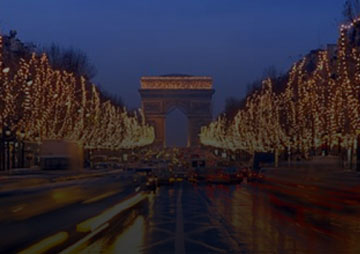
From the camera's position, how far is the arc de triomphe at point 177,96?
19200 cm

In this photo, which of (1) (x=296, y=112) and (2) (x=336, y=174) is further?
(1) (x=296, y=112)

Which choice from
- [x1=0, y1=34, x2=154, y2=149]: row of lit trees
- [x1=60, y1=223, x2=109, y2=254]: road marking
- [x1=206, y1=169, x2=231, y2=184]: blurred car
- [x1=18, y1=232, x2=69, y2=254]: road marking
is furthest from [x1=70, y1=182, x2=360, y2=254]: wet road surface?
[x1=206, y1=169, x2=231, y2=184]: blurred car

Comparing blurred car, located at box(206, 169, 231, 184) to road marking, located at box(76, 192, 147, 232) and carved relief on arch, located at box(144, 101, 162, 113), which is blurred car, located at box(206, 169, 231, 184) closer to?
road marking, located at box(76, 192, 147, 232)

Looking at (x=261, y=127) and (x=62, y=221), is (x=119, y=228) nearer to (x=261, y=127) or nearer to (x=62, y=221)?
(x=62, y=221)

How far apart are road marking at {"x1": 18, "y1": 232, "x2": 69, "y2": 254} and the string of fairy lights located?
26699 millimetres

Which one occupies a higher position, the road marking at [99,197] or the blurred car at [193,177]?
the road marking at [99,197]

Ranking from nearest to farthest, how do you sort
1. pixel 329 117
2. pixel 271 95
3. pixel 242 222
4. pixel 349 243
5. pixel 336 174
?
pixel 349 243 → pixel 242 222 → pixel 336 174 → pixel 329 117 → pixel 271 95

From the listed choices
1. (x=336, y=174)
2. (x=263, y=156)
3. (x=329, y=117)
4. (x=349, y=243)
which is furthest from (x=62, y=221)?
(x=263, y=156)

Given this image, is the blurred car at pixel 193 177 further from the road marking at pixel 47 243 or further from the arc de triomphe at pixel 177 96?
the arc de triomphe at pixel 177 96

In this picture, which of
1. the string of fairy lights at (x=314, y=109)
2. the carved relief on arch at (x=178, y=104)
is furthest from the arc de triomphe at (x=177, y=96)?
the string of fairy lights at (x=314, y=109)

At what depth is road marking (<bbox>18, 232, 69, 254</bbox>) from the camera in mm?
14612

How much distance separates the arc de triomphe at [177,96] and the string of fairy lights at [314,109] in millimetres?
88003

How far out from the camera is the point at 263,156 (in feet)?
246

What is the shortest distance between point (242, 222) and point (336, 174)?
8343 millimetres
